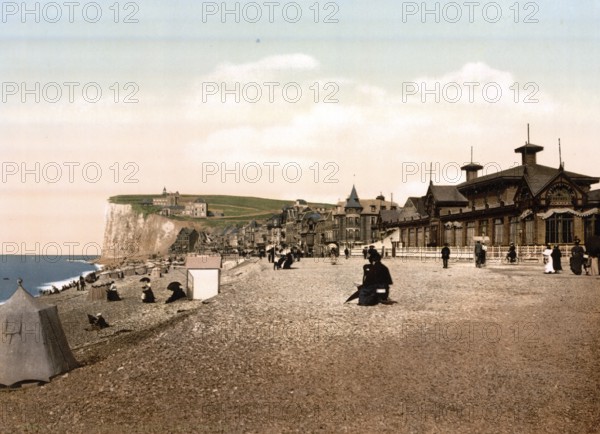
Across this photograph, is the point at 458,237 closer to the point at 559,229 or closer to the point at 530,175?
the point at 530,175

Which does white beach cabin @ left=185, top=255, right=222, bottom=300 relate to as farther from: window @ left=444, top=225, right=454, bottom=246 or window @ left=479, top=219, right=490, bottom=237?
window @ left=444, top=225, right=454, bottom=246

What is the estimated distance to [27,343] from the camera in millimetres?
13523

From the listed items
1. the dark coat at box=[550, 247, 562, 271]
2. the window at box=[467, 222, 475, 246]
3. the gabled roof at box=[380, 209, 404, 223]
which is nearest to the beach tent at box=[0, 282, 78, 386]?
the dark coat at box=[550, 247, 562, 271]

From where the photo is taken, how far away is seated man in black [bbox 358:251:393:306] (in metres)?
18.6

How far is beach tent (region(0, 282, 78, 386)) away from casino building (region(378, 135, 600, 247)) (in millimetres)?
36226

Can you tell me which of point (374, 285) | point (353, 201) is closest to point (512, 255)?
point (374, 285)

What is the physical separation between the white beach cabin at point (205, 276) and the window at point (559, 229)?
3039 cm

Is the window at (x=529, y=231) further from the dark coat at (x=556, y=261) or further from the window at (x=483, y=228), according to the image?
the dark coat at (x=556, y=261)

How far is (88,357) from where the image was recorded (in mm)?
16375

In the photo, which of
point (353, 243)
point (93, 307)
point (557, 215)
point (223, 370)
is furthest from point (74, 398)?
point (353, 243)

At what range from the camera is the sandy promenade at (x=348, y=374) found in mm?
9469

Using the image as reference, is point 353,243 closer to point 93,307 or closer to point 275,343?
point 93,307

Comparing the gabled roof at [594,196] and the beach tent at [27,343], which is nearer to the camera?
the beach tent at [27,343]

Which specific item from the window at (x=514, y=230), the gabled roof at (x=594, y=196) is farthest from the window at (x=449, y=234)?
the gabled roof at (x=594, y=196)
